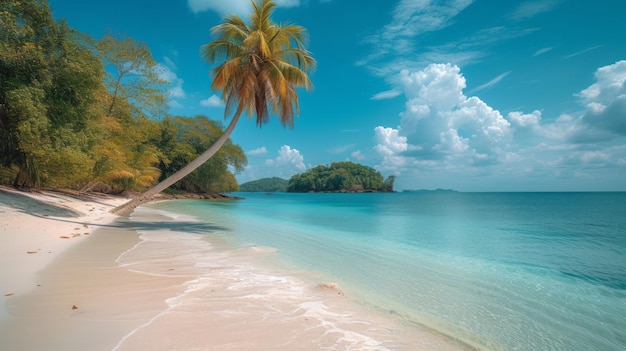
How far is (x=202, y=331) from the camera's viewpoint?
8.91ft

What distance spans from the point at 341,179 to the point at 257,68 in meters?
127

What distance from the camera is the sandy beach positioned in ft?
8.33

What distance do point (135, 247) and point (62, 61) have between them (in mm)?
7646

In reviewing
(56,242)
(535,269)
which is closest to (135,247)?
(56,242)

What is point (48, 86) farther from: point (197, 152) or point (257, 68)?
point (197, 152)

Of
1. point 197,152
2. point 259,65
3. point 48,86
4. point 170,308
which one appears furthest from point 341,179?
point 170,308

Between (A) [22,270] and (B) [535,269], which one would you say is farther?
(B) [535,269]

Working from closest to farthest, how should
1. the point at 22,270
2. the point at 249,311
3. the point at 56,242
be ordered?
the point at 249,311, the point at 22,270, the point at 56,242

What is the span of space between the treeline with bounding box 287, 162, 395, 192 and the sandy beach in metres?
133

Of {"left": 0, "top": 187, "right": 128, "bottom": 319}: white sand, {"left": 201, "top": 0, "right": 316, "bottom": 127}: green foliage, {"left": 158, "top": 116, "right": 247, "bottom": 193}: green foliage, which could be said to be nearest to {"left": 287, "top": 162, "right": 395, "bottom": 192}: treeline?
{"left": 158, "top": 116, "right": 247, "bottom": 193}: green foliage

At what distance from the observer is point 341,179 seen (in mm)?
137375

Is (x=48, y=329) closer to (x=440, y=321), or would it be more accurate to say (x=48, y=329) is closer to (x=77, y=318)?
(x=77, y=318)

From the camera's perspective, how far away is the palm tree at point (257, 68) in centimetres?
1109

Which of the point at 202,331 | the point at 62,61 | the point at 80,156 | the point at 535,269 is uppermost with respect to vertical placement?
the point at 62,61
